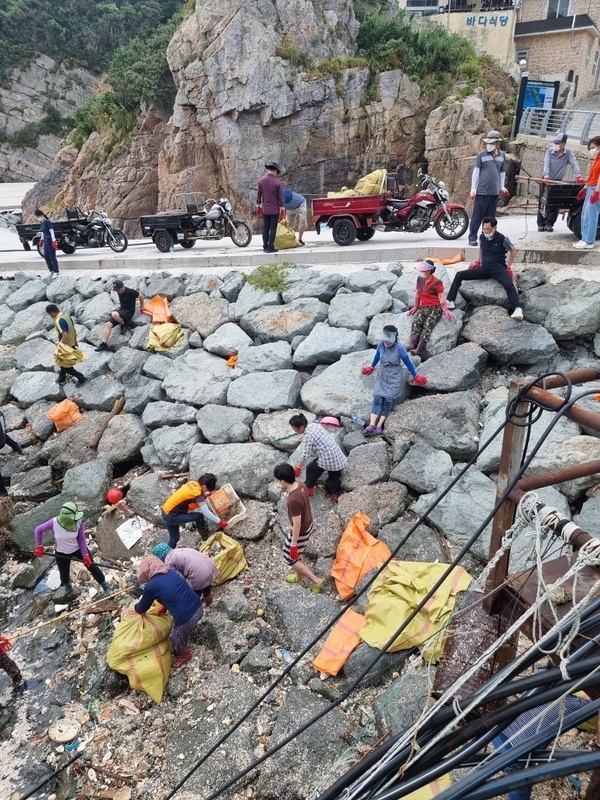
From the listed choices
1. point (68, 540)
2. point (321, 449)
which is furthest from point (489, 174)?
point (68, 540)

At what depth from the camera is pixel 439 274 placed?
750 centimetres

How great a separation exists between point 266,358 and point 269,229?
334 centimetres

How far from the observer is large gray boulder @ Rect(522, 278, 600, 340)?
6.30 m

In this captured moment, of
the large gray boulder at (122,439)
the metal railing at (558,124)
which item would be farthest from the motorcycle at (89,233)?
the metal railing at (558,124)

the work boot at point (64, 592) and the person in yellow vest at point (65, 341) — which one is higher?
the person in yellow vest at point (65, 341)

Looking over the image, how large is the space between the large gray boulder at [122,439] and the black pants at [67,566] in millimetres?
2250

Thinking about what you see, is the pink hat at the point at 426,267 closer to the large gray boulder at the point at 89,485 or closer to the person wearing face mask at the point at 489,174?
the person wearing face mask at the point at 489,174

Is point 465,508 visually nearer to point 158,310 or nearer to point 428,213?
point 428,213

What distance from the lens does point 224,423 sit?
7.16 m

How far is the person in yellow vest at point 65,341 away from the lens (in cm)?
844

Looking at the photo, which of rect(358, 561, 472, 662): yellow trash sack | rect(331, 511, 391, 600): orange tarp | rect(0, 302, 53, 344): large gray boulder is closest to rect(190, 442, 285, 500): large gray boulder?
rect(331, 511, 391, 600): orange tarp

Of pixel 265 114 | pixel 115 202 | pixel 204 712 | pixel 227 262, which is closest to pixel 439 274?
pixel 227 262

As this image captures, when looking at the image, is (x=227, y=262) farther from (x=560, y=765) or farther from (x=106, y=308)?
(x=560, y=765)

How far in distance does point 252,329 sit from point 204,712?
5.67 metres
